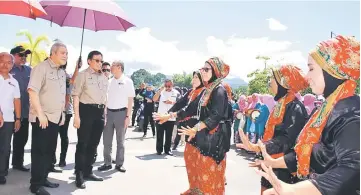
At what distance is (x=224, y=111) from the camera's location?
403 cm

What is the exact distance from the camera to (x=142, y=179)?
5.54 metres

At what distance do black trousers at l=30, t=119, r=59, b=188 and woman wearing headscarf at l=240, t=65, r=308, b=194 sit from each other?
286cm

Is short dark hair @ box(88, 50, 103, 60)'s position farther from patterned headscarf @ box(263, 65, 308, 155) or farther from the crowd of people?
patterned headscarf @ box(263, 65, 308, 155)

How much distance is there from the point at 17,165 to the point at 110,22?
300 cm

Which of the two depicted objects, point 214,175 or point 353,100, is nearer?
point 353,100

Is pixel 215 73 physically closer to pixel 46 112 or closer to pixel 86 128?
pixel 86 128

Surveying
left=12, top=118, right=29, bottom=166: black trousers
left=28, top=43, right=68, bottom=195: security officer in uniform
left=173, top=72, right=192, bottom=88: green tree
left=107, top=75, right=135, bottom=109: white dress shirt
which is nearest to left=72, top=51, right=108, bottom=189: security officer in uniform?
left=28, top=43, right=68, bottom=195: security officer in uniform

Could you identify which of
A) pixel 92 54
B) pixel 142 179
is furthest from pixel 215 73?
pixel 142 179

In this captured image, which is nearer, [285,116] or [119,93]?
[285,116]

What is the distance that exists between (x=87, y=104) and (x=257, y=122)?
5123 millimetres

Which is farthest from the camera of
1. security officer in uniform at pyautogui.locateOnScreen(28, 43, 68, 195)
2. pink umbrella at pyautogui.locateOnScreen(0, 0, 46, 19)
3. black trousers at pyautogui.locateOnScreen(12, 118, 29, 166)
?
black trousers at pyautogui.locateOnScreen(12, 118, 29, 166)

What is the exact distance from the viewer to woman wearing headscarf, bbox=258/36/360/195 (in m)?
1.37

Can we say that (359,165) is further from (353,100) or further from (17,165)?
(17,165)

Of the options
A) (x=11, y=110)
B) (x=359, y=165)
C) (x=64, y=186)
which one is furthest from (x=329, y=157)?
(x=11, y=110)
